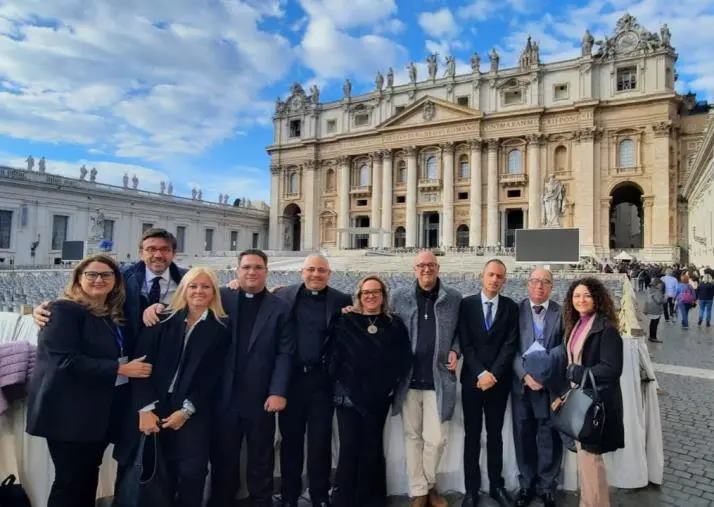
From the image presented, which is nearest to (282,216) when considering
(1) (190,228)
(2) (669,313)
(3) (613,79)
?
(1) (190,228)

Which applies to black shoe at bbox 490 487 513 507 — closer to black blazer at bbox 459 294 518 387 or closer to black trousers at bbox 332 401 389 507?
black blazer at bbox 459 294 518 387

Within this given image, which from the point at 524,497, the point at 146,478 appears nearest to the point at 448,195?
the point at 524,497

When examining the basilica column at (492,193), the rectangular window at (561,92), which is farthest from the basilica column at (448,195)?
the rectangular window at (561,92)

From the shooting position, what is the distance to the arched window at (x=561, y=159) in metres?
38.5

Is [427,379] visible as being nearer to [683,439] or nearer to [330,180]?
[683,439]

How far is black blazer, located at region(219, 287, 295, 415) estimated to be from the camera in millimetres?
3279

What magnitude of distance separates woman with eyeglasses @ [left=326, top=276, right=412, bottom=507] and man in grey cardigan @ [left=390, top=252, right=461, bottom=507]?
0.47 feet

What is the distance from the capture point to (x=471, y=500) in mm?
3695

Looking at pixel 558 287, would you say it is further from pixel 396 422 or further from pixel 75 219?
pixel 75 219

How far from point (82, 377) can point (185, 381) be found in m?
0.58

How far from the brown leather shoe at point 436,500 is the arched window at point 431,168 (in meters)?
41.3

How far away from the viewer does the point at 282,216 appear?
5181 centimetres

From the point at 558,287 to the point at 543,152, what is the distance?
30.9 metres

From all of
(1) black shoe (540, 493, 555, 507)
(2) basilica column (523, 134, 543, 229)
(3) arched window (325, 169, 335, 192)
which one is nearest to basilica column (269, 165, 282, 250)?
(3) arched window (325, 169, 335, 192)
